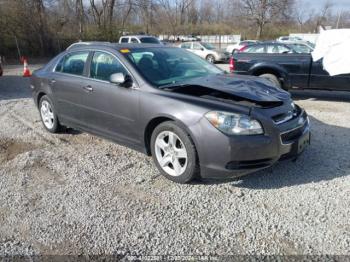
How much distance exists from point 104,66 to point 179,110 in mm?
1577

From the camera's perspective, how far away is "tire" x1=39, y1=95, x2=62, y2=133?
5.74 metres

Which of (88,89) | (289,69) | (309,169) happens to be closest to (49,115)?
(88,89)

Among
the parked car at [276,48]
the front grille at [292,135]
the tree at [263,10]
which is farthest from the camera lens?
the tree at [263,10]

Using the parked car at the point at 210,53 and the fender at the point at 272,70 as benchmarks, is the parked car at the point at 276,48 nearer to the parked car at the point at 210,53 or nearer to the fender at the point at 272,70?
the fender at the point at 272,70

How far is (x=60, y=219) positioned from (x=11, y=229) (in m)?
0.44

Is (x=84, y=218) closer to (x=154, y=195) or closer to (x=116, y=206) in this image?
(x=116, y=206)

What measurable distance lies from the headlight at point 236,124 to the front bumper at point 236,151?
0.17ft

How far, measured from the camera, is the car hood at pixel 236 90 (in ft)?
12.3

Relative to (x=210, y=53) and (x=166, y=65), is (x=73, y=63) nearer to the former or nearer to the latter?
(x=166, y=65)

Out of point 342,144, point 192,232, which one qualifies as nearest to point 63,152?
point 192,232

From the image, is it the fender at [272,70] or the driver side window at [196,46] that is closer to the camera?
the fender at [272,70]

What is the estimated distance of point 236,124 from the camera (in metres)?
3.40

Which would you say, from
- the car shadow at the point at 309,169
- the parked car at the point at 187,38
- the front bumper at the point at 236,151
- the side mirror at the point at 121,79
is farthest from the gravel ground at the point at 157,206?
the parked car at the point at 187,38

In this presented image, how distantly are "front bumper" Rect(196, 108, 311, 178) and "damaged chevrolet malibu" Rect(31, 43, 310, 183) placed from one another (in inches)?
0.4
